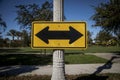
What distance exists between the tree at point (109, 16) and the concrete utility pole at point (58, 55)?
20.0 m

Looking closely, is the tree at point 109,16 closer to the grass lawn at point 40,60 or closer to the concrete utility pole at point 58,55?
the grass lawn at point 40,60

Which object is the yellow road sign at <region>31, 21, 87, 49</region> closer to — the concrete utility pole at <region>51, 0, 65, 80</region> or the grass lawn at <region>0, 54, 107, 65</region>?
the concrete utility pole at <region>51, 0, 65, 80</region>

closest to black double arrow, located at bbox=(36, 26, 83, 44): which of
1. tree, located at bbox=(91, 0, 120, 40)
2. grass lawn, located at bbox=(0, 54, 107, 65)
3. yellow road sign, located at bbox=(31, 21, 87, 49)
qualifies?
yellow road sign, located at bbox=(31, 21, 87, 49)

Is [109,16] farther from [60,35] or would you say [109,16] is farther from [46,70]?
[60,35]

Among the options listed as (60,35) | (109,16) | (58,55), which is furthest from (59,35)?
(109,16)

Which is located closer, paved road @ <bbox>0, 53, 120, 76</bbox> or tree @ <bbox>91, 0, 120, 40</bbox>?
paved road @ <bbox>0, 53, 120, 76</bbox>

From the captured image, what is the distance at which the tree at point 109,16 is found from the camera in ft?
80.2

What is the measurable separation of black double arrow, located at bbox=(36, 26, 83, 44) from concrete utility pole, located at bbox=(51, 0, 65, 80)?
0.81ft

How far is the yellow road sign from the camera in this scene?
4.69 meters

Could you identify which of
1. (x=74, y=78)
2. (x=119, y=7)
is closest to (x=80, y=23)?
(x=74, y=78)

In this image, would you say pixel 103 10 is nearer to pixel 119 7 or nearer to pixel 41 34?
pixel 119 7

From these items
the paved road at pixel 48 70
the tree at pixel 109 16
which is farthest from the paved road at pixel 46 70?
the tree at pixel 109 16

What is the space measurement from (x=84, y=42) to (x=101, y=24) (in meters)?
21.8

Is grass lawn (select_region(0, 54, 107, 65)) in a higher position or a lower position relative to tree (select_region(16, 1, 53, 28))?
lower
